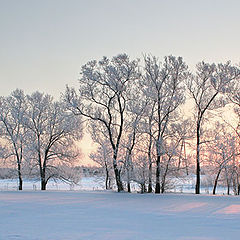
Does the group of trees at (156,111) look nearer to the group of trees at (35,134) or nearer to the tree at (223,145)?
the tree at (223,145)

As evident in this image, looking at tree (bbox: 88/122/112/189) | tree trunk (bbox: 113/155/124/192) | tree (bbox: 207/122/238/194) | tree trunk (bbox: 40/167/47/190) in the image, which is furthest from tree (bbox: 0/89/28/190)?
tree (bbox: 207/122/238/194)

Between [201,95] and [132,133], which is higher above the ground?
[201,95]

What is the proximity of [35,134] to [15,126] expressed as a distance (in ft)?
8.43

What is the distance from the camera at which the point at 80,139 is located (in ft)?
131

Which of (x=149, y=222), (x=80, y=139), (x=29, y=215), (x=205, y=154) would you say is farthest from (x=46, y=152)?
(x=149, y=222)

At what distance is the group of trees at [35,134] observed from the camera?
38938 mm

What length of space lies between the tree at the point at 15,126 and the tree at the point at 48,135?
87 cm

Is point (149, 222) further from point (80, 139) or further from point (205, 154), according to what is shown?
point (80, 139)

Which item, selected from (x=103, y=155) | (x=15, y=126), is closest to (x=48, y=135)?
(x=15, y=126)

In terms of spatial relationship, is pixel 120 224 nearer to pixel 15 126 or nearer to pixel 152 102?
pixel 152 102

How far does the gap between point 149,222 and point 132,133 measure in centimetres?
1839

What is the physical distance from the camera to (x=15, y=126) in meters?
39.6

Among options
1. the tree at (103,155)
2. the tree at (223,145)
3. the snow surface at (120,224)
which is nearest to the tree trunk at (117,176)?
the tree at (223,145)

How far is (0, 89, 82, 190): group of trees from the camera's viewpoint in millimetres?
38938
